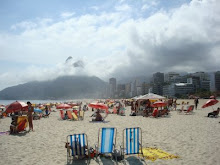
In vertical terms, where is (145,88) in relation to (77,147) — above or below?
above

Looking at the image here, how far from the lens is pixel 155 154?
5160mm

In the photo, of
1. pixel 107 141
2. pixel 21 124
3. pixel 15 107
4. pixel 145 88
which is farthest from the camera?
pixel 145 88

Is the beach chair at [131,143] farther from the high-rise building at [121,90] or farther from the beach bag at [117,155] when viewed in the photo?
the high-rise building at [121,90]

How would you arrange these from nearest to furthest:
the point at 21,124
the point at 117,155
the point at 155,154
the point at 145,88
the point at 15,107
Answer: the point at 117,155
the point at 155,154
the point at 21,124
the point at 15,107
the point at 145,88

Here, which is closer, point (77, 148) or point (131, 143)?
point (77, 148)

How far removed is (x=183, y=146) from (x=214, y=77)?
469 ft

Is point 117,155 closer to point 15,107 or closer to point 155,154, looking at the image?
point 155,154

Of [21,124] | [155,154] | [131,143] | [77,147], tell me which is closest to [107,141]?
[131,143]

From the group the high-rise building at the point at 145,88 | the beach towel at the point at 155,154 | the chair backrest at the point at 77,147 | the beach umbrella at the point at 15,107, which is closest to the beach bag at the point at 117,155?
the beach towel at the point at 155,154

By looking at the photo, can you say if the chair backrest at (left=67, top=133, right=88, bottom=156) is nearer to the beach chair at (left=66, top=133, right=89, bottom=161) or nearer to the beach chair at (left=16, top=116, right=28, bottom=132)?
the beach chair at (left=66, top=133, right=89, bottom=161)

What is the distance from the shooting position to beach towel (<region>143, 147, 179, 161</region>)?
4875 mm

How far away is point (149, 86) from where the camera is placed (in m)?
146

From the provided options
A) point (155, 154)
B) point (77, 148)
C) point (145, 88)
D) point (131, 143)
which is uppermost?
point (145, 88)

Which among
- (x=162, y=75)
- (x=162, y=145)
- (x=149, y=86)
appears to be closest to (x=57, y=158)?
(x=162, y=145)
